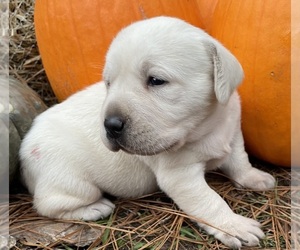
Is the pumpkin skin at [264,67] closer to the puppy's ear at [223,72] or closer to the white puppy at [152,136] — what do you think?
the white puppy at [152,136]

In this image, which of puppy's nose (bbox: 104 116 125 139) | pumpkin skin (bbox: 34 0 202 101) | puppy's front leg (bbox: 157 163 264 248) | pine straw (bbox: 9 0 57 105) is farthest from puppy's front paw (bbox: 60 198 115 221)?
pine straw (bbox: 9 0 57 105)

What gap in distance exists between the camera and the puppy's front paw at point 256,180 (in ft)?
10.9

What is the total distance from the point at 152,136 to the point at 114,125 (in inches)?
7.7

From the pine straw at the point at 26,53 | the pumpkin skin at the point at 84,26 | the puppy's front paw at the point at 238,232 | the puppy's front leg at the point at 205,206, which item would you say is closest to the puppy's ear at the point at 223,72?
the puppy's front leg at the point at 205,206

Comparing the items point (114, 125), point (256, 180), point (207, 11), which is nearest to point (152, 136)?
point (114, 125)

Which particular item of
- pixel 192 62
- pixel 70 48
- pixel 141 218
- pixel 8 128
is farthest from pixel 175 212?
pixel 70 48

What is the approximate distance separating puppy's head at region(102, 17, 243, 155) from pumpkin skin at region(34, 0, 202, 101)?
1047 millimetres

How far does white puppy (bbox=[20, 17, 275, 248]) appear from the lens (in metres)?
2.67

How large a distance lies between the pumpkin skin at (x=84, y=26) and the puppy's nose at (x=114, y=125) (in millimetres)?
1303

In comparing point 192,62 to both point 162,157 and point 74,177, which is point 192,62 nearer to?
point 162,157

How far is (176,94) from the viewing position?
Answer: 267 cm

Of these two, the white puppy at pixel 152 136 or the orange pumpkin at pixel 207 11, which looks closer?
the white puppy at pixel 152 136

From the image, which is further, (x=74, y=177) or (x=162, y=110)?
(x=74, y=177)

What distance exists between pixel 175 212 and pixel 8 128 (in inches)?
46.6
